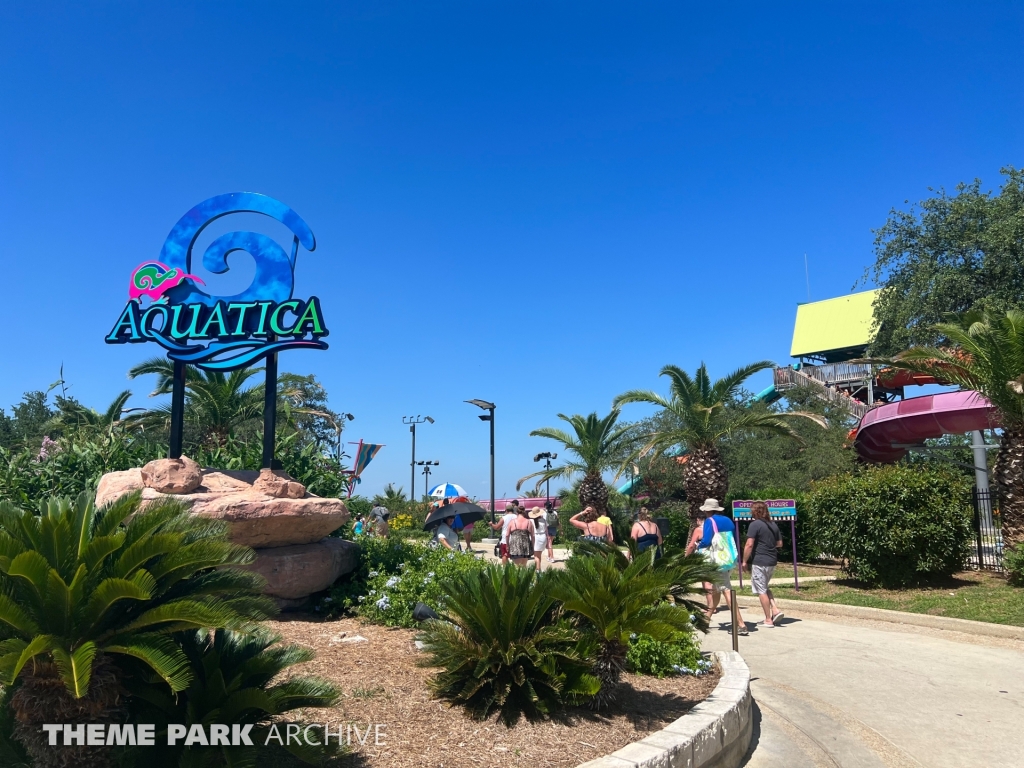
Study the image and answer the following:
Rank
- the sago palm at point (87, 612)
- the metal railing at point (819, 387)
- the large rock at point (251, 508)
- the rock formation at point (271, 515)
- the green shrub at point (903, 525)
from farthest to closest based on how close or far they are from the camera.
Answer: the metal railing at point (819, 387), the green shrub at point (903, 525), the rock formation at point (271, 515), the large rock at point (251, 508), the sago palm at point (87, 612)

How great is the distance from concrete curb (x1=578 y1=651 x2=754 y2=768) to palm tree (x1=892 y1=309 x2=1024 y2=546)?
9252 mm

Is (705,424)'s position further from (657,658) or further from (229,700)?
(229,700)

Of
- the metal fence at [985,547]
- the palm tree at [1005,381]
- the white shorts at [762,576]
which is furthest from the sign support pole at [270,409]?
the metal fence at [985,547]

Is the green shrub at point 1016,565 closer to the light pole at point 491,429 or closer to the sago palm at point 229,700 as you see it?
the sago palm at point 229,700

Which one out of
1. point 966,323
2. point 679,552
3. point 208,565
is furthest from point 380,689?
point 966,323

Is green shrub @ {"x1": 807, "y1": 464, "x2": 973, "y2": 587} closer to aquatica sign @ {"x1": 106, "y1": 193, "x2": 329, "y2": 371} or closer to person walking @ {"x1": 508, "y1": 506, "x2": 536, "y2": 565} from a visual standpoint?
person walking @ {"x1": 508, "y1": 506, "x2": 536, "y2": 565}

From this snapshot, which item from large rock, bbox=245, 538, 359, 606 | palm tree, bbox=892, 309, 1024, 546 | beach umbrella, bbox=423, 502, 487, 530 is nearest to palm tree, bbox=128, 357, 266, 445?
beach umbrella, bbox=423, 502, 487, 530

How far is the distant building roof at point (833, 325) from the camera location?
156 ft

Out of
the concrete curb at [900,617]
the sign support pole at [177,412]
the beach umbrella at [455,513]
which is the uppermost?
the sign support pole at [177,412]

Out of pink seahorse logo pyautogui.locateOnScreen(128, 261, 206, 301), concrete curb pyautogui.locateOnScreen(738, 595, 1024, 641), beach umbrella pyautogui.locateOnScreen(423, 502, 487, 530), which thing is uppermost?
pink seahorse logo pyautogui.locateOnScreen(128, 261, 206, 301)

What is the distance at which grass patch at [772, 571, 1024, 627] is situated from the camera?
33.8 feet

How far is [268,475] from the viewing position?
31.4 ft

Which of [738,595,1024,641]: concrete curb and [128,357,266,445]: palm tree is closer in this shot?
[738,595,1024,641]: concrete curb

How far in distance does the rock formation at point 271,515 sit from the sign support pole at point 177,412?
2.22ft
